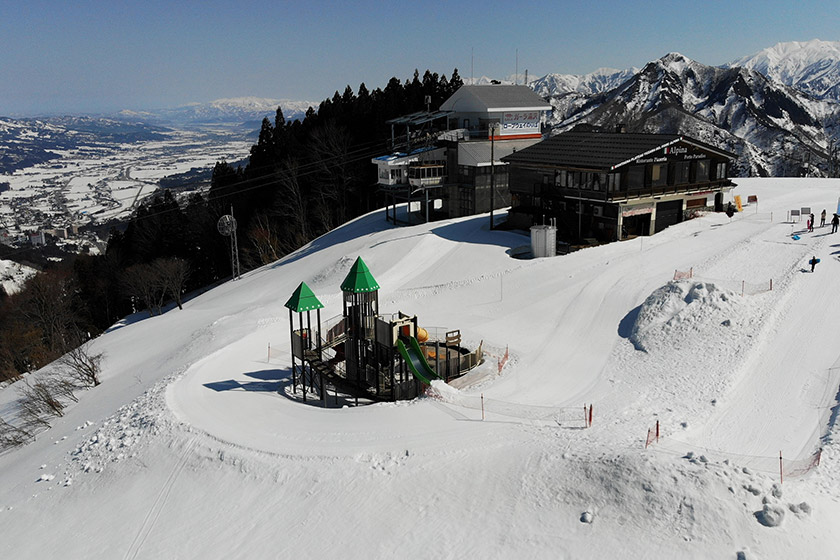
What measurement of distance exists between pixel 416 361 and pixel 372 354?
7.10ft

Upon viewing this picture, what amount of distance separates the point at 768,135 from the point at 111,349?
513ft

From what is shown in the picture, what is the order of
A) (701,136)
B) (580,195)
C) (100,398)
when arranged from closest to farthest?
(100,398)
(580,195)
(701,136)

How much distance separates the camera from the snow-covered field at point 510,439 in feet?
45.3

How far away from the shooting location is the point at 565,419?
18.9 m

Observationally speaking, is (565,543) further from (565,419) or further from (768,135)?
(768,135)

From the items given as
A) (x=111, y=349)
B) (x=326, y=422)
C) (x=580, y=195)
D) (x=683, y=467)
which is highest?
(x=580, y=195)

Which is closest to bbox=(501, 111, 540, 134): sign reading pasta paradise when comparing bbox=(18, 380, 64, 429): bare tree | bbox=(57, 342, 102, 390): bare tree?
bbox=(57, 342, 102, 390): bare tree

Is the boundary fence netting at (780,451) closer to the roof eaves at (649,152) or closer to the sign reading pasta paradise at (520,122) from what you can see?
the roof eaves at (649,152)

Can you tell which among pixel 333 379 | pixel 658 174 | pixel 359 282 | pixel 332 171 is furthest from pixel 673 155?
pixel 332 171

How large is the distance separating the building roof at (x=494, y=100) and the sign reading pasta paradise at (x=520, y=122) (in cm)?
50

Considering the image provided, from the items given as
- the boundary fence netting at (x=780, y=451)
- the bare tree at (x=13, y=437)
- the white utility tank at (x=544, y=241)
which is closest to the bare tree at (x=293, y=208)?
the white utility tank at (x=544, y=241)

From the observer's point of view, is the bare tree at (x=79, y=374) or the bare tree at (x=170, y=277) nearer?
the bare tree at (x=79, y=374)

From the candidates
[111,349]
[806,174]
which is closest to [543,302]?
[111,349]

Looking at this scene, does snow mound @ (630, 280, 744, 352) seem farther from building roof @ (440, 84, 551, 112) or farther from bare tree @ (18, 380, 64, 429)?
building roof @ (440, 84, 551, 112)
